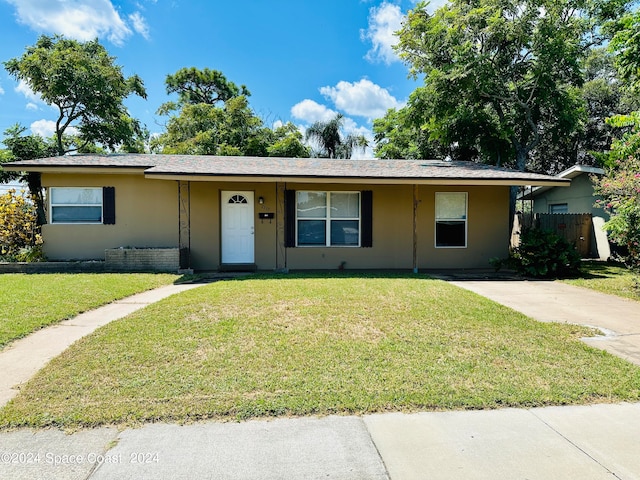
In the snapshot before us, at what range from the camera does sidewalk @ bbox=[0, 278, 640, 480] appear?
238cm

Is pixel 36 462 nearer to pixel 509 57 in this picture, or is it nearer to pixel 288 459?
pixel 288 459

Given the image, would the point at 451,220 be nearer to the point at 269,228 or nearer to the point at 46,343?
the point at 269,228

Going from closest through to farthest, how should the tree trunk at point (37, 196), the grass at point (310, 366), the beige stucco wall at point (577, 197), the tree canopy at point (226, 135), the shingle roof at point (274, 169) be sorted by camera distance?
the grass at point (310, 366) < the shingle roof at point (274, 169) < the tree trunk at point (37, 196) < the beige stucco wall at point (577, 197) < the tree canopy at point (226, 135)

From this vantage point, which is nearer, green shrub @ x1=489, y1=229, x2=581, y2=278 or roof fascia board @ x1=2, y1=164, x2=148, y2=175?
green shrub @ x1=489, y1=229, x2=581, y2=278

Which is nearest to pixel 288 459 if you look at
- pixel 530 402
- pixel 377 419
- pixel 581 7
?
pixel 377 419

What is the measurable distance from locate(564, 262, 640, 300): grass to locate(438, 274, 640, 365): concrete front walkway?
0.40 m

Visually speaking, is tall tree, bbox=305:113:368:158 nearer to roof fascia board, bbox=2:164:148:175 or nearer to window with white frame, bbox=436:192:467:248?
window with white frame, bbox=436:192:467:248

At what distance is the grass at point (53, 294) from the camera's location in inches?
A: 211

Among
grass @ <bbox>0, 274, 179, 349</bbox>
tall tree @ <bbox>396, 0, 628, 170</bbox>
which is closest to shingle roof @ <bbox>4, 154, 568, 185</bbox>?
grass @ <bbox>0, 274, 179, 349</bbox>

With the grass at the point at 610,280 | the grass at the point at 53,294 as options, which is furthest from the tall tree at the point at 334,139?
the grass at the point at 53,294

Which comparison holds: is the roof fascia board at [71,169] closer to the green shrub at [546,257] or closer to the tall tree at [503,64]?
the green shrub at [546,257]

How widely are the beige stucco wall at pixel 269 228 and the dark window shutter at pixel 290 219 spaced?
0.22 meters

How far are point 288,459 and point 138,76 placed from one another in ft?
67.9

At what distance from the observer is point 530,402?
3.28 meters
